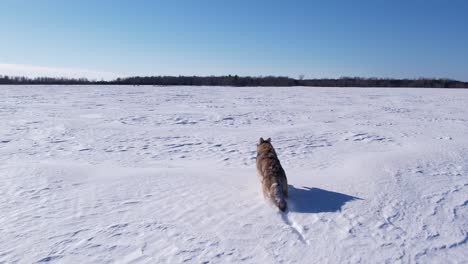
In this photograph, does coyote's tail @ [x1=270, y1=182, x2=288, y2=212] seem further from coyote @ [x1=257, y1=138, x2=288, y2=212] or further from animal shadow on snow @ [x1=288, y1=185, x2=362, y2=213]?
animal shadow on snow @ [x1=288, y1=185, x2=362, y2=213]

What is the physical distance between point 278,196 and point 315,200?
642 mm

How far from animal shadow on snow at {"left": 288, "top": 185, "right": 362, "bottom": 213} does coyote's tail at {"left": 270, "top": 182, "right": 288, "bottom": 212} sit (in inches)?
5.4

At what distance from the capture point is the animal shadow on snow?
4.20 m

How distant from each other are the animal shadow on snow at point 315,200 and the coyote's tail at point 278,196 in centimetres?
14

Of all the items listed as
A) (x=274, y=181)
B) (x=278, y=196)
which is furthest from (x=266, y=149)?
(x=278, y=196)

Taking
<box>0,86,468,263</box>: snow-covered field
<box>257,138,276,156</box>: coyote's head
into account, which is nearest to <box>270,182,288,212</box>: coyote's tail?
<box>0,86,468,263</box>: snow-covered field

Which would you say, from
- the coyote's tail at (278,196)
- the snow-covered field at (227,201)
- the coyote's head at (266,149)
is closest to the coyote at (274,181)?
the coyote's tail at (278,196)

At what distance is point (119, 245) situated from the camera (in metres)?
3.40

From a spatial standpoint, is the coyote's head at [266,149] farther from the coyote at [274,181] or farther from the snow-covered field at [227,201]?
the snow-covered field at [227,201]

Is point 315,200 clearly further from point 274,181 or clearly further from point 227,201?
point 227,201

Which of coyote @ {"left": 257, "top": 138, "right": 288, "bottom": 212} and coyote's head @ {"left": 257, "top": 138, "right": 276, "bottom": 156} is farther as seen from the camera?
coyote's head @ {"left": 257, "top": 138, "right": 276, "bottom": 156}

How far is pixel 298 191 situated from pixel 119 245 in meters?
2.50

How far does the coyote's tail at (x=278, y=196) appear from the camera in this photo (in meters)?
4.10

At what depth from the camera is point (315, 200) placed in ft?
14.8
